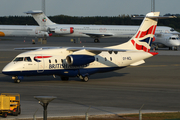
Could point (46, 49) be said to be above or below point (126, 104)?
above

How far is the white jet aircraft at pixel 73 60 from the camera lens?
27.7 m

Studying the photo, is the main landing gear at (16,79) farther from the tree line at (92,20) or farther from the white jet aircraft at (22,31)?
the tree line at (92,20)

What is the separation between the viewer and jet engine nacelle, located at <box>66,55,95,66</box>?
28297mm

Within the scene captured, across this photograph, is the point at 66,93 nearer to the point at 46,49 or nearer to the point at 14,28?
the point at 46,49

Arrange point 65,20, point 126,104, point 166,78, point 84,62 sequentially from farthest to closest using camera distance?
point 65,20, point 166,78, point 84,62, point 126,104

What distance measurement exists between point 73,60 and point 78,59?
1.70 ft

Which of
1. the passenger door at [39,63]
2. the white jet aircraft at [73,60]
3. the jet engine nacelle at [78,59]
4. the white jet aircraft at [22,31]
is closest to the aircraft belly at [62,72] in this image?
the white jet aircraft at [73,60]

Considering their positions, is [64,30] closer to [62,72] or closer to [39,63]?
[62,72]

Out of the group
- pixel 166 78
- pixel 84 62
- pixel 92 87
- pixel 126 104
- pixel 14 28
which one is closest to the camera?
pixel 126 104

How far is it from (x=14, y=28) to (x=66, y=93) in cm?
8583

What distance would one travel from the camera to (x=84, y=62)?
94.7 feet

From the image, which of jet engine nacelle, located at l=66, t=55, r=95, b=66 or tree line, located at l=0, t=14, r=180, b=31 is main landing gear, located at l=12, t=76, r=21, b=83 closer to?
jet engine nacelle, located at l=66, t=55, r=95, b=66

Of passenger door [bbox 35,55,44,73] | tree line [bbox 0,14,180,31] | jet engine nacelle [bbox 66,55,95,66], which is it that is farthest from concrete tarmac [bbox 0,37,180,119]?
tree line [bbox 0,14,180,31]

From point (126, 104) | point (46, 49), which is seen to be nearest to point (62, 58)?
point (46, 49)
